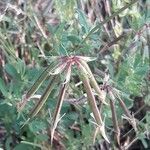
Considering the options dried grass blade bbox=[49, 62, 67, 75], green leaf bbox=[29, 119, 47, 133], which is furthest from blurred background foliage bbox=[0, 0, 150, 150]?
dried grass blade bbox=[49, 62, 67, 75]

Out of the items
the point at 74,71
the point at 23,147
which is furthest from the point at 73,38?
the point at 23,147

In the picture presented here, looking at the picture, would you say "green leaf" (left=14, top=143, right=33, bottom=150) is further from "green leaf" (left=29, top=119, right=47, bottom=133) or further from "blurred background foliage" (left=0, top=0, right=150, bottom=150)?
"green leaf" (left=29, top=119, right=47, bottom=133)

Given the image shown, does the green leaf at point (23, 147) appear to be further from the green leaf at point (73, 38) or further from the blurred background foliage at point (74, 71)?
the green leaf at point (73, 38)

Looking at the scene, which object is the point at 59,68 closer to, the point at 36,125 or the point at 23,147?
the point at 36,125

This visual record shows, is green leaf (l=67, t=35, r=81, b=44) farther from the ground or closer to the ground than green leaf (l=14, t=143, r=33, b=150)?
farther from the ground

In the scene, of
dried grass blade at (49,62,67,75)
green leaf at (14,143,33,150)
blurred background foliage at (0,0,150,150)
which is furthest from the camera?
green leaf at (14,143,33,150)

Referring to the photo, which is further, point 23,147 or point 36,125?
point 23,147

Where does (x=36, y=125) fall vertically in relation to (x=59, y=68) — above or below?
below

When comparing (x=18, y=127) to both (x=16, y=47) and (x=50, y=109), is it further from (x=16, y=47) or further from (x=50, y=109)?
(x=16, y=47)

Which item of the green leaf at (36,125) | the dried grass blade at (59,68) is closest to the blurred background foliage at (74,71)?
Result: the green leaf at (36,125)

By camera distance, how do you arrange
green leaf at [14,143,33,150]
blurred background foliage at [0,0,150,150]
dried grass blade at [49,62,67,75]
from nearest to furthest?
dried grass blade at [49,62,67,75], blurred background foliage at [0,0,150,150], green leaf at [14,143,33,150]

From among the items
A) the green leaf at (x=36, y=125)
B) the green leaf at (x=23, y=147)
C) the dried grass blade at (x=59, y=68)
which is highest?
the dried grass blade at (x=59, y=68)

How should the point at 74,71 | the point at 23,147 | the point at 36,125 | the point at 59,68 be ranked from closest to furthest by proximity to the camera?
1. the point at 59,68
2. the point at 74,71
3. the point at 36,125
4. the point at 23,147
